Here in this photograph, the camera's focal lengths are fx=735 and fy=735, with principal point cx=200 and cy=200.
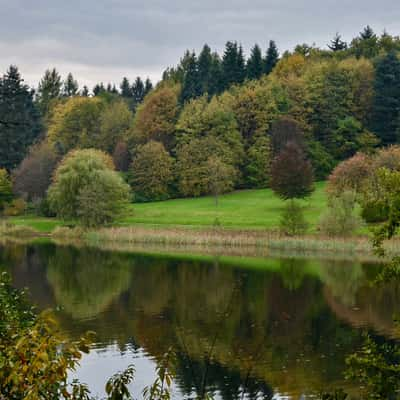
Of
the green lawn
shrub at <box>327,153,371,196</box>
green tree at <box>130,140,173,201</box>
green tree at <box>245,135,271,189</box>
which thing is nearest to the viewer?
shrub at <box>327,153,371,196</box>

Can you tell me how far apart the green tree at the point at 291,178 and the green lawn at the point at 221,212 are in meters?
1.97

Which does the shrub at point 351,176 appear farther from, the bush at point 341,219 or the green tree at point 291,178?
the bush at point 341,219

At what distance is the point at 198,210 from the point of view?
70.2 m

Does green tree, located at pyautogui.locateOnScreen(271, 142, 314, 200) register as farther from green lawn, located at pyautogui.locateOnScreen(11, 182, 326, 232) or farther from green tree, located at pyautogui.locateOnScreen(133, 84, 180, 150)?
green tree, located at pyautogui.locateOnScreen(133, 84, 180, 150)

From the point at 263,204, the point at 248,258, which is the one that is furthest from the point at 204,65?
the point at 248,258

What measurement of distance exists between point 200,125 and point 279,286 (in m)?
46.3

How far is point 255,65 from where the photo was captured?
102 metres

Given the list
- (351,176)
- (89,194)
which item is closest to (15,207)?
(89,194)

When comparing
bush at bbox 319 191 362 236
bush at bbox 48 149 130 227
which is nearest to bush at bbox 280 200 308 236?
bush at bbox 319 191 362 236

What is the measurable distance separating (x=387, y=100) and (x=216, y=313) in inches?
2364

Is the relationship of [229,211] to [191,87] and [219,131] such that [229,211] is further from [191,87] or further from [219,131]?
[191,87]

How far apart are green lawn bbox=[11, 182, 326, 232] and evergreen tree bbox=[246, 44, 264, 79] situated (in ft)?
86.3

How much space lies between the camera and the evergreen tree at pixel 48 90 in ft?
412

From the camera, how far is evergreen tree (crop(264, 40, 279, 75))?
104 metres
